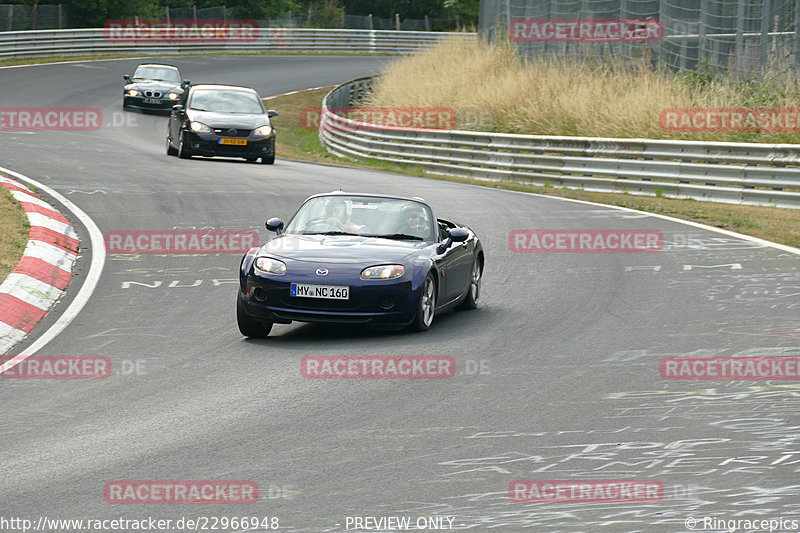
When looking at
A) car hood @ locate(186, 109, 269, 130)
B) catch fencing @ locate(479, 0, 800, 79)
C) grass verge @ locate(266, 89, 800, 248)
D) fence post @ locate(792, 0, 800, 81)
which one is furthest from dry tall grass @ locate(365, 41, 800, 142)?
car hood @ locate(186, 109, 269, 130)

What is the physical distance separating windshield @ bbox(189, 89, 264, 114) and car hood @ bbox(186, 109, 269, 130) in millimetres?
257

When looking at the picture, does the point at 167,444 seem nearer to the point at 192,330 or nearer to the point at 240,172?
the point at 192,330

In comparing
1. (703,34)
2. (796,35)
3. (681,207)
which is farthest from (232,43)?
(681,207)

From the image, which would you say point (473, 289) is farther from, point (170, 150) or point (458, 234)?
point (170, 150)

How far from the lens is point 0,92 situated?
39.2 meters

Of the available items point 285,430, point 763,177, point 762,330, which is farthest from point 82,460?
point 763,177

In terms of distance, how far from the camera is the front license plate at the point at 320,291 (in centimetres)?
1012

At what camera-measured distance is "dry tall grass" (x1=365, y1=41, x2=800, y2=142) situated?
26.1 m

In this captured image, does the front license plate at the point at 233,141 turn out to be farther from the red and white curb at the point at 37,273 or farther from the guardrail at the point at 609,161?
the red and white curb at the point at 37,273

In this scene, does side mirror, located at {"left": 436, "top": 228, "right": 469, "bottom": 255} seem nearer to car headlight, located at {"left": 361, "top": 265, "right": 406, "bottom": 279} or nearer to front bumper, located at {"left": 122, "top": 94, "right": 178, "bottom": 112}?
car headlight, located at {"left": 361, "top": 265, "right": 406, "bottom": 279}

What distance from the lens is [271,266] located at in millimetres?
10344

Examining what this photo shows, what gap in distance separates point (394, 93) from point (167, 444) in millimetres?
31341

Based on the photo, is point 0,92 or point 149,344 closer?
point 149,344

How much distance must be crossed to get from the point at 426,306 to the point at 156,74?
3093 centimetres
